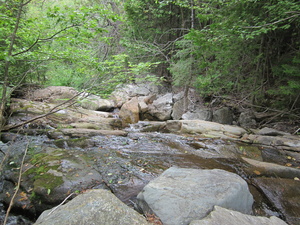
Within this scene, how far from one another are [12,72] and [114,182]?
198 inches

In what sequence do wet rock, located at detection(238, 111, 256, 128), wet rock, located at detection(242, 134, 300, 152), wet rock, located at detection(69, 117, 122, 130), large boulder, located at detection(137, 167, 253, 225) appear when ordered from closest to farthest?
large boulder, located at detection(137, 167, 253, 225)
wet rock, located at detection(242, 134, 300, 152)
wet rock, located at detection(69, 117, 122, 130)
wet rock, located at detection(238, 111, 256, 128)

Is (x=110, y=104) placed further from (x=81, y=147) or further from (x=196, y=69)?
(x=81, y=147)

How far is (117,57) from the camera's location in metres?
4.09

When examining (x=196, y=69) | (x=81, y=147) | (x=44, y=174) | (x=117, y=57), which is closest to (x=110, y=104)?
(x=196, y=69)

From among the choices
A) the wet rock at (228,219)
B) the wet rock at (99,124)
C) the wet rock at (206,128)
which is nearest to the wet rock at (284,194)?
the wet rock at (228,219)

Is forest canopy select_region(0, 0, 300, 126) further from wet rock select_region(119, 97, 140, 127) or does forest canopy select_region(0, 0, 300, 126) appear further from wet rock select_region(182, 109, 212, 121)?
wet rock select_region(119, 97, 140, 127)

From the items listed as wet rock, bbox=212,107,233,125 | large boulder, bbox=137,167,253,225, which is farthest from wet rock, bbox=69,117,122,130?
wet rock, bbox=212,107,233,125

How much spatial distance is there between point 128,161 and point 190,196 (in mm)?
2196

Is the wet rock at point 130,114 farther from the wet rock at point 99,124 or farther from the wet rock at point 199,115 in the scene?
the wet rock at point 199,115

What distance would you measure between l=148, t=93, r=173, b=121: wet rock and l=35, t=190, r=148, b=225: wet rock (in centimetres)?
944

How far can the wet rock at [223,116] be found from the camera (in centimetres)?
931

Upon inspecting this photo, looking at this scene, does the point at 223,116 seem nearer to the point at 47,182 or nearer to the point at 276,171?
the point at 276,171

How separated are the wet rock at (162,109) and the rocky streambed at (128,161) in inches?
142

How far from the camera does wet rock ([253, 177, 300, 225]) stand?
8.56ft
